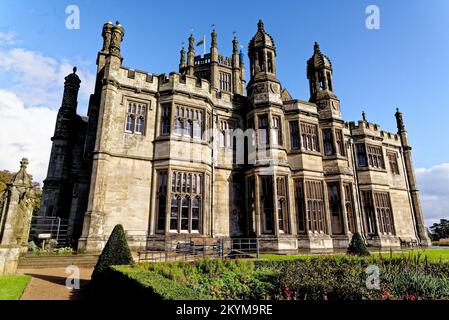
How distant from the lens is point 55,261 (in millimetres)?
12383

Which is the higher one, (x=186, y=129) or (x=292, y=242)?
(x=186, y=129)

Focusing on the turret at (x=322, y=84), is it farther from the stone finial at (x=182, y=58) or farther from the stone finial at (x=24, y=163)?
the stone finial at (x=182, y=58)

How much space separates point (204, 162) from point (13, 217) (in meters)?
10.1

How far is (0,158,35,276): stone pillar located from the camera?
1005 centimetres

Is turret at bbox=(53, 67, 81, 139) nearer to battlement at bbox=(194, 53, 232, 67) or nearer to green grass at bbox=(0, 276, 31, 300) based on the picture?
green grass at bbox=(0, 276, 31, 300)

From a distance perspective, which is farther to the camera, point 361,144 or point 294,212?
point 361,144

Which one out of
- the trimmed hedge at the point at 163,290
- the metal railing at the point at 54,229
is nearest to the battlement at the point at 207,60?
the metal railing at the point at 54,229

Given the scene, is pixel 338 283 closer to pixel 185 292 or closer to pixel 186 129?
pixel 185 292

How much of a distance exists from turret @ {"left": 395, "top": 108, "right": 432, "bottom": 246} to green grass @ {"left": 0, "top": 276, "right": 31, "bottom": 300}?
101ft

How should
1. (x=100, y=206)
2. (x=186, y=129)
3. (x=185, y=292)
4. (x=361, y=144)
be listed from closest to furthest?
A: (x=185, y=292)
(x=100, y=206)
(x=186, y=129)
(x=361, y=144)

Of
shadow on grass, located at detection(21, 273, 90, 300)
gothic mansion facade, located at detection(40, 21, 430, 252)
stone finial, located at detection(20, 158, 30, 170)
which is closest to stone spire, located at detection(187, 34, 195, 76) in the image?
gothic mansion facade, located at detection(40, 21, 430, 252)

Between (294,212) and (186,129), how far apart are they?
9.14 metres

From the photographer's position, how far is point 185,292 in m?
4.76

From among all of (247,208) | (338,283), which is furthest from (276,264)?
(247,208)
